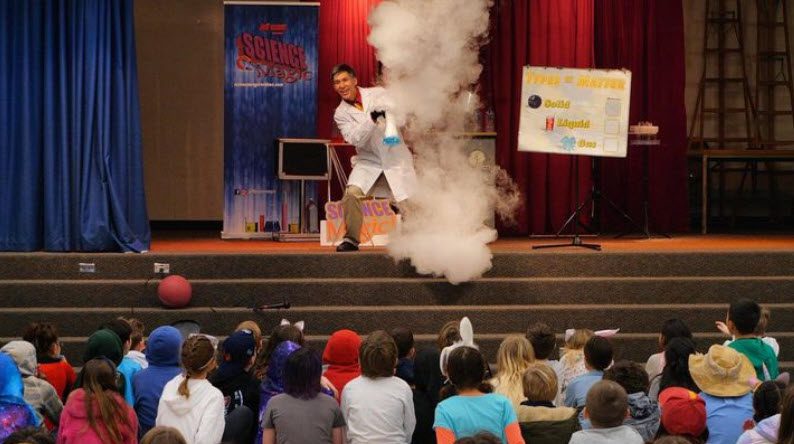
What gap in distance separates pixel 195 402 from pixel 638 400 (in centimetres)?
209

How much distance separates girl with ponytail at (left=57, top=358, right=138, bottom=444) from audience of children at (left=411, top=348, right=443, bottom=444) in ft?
5.18

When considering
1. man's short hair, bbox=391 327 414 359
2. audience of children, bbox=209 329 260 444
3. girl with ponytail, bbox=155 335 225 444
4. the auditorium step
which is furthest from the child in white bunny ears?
the auditorium step

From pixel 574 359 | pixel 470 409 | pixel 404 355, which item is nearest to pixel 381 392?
pixel 470 409

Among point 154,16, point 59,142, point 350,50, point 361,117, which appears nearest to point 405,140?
point 361,117

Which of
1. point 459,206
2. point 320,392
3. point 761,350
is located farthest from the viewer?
point 459,206

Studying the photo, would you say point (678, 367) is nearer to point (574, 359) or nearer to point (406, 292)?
point (574, 359)

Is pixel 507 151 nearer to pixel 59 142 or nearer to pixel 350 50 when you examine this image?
pixel 350 50

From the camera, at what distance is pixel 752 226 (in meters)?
14.1

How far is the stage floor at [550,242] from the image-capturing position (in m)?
10.7

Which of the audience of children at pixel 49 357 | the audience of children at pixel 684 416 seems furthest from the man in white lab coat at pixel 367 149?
the audience of children at pixel 684 416

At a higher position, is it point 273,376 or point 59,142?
point 59,142

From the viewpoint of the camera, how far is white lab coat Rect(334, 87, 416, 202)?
10.8 metres

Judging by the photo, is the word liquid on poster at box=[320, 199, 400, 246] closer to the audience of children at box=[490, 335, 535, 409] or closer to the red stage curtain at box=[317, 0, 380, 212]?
the red stage curtain at box=[317, 0, 380, 212]

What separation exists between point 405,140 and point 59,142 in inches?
128
